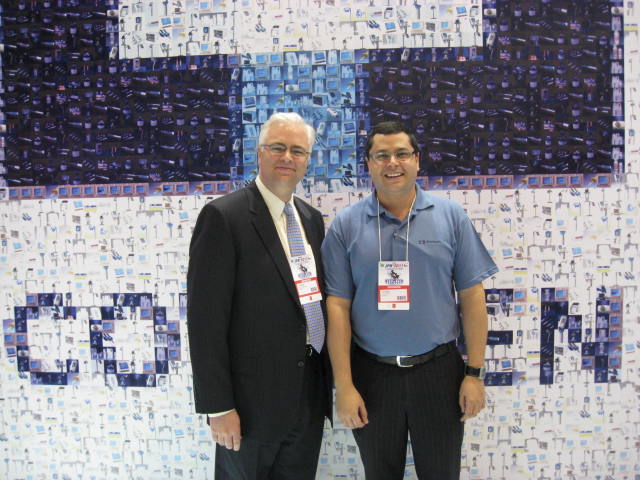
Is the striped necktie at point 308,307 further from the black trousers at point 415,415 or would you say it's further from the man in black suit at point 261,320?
the black trousers at point 415,415

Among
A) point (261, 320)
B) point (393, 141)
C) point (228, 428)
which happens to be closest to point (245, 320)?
point (261, 320)

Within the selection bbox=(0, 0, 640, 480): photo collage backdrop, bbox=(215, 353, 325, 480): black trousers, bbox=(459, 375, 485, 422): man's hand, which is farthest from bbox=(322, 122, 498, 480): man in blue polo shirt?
bbox=(0, 0, 640, 480): photo collage backdrop

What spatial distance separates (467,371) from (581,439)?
1.21 metres

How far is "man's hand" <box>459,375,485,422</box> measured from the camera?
1683mm

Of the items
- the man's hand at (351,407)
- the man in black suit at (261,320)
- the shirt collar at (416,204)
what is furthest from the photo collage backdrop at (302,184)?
the man's hand at (351,407)

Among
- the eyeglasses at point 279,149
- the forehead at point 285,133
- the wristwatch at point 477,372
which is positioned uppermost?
the forehead at point 285,133

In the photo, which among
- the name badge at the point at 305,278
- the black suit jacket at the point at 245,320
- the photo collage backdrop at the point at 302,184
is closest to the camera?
the black suit jacket at the point at 245,320

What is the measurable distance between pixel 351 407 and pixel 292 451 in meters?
0.34

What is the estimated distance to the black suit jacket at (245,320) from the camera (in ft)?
5.00

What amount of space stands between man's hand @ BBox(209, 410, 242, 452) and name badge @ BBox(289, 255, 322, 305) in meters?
0.50

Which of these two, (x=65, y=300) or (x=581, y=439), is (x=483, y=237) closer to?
(x=581, y=439)

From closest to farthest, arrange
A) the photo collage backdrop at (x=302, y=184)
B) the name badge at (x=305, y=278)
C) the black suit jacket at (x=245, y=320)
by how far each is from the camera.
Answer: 1. the black suit jacket at (x=245, y=320)
2. the name badge at (x=305, y=278)
3. the photo collage backdrop at (x=302, y=184)

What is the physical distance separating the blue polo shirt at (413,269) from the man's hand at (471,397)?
0.67ft

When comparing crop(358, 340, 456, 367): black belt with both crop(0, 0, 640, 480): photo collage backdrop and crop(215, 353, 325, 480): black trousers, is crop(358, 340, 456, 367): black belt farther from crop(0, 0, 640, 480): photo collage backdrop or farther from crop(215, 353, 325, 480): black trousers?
crop(0, 0, 640, 480): photo collage backdrop
